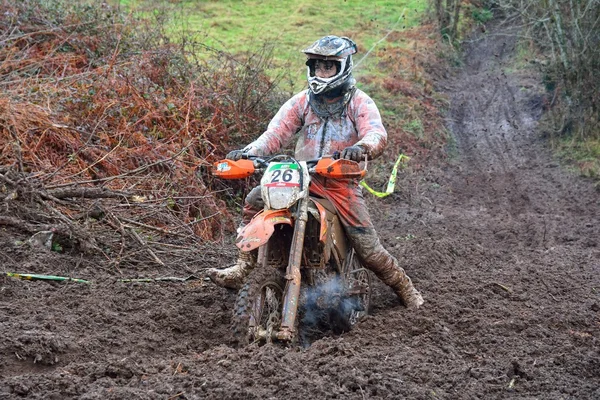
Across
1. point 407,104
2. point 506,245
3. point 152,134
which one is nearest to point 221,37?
point 407,104

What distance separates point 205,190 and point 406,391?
19.8 feet

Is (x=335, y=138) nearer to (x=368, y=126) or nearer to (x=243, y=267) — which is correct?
(x=368, y=126)

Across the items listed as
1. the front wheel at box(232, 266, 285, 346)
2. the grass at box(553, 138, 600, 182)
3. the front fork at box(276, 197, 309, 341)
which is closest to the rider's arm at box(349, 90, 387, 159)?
the front fork at box(276, 197, 309, 341)

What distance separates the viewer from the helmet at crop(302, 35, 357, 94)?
6715 millimetres

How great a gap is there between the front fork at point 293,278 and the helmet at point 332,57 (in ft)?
4.53

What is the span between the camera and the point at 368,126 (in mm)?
6863

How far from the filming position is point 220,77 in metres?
Result: 13.1

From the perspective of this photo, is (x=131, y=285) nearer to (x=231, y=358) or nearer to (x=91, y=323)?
(x=91, y=323)

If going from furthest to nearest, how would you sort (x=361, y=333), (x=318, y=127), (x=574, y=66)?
(x=574, y=66) → (x=318, y=127) → (x=361, y=333)

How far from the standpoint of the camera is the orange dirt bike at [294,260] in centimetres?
543

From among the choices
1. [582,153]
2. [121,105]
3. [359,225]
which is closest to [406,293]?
[359,225]

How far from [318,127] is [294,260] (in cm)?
190

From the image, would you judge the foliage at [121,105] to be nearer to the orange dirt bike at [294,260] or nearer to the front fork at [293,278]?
the orange dirt bike at [294,260]

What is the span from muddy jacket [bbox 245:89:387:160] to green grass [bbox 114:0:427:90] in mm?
10459
